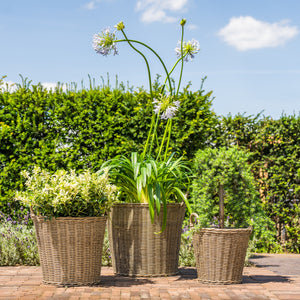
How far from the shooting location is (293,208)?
7.43 meters

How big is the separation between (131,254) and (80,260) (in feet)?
2.27

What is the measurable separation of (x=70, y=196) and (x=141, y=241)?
1.01 metres

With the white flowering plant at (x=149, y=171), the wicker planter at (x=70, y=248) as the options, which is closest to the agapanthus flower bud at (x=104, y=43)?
the white flowering plant at (x=149, y=171)

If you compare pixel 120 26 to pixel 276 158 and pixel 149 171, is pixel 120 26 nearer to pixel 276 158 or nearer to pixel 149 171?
pixel 149 171

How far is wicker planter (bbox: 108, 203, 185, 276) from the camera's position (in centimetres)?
456

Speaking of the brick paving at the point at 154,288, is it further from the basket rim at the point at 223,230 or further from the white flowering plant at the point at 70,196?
the white flowering plant at the point at 70,196

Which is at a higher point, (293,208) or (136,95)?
(136,95)

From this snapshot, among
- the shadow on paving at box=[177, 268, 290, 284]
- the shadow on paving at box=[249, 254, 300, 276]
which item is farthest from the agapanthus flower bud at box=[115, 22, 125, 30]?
the shadow on paving at box=[249, 254, 300, 276]

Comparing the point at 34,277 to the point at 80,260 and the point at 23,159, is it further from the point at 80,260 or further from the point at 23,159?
the point at 23,159

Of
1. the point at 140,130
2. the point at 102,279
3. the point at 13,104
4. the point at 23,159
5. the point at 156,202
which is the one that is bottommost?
the point at 102,279

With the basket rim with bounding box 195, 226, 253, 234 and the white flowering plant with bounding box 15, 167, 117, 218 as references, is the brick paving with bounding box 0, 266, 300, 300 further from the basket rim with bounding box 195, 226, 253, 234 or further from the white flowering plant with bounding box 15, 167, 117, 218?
the white flowering plant with bounding box 15, 167, 117, 218

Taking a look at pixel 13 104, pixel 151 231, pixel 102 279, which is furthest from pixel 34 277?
pixel 13 104

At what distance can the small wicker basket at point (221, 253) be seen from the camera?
13.8 feet

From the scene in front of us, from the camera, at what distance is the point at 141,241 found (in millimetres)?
4566
